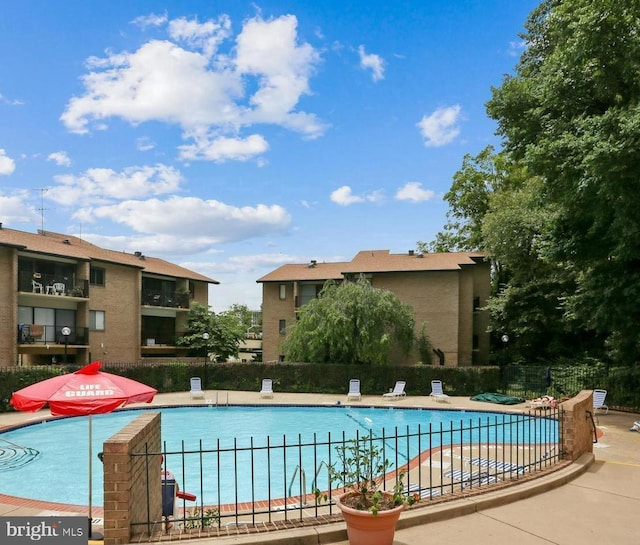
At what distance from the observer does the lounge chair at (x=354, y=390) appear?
24594 mm

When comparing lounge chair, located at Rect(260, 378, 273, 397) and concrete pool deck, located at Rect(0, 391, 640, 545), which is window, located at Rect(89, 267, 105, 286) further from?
concrete pool deck, located at Rect(0, 391, 640, 545)

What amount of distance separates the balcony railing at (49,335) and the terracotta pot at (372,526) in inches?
1009

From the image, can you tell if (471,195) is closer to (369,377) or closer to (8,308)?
(369,377)

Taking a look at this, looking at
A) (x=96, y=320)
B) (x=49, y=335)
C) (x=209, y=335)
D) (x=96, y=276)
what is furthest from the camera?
(x=209, y=335)

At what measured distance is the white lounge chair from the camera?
81.2 feet

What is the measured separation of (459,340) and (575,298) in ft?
38.7

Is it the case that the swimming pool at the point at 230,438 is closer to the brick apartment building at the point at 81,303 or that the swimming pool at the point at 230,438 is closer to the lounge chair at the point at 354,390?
the lounge chair at the point at 354,390

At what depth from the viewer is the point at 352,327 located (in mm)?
27062

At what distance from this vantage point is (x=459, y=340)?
31.5m

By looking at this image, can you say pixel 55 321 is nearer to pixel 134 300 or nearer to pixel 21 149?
pixel 134 300

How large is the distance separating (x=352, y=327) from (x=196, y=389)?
8848mm

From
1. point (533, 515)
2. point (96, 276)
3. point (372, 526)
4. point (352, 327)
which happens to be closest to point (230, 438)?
point (352, 327)
